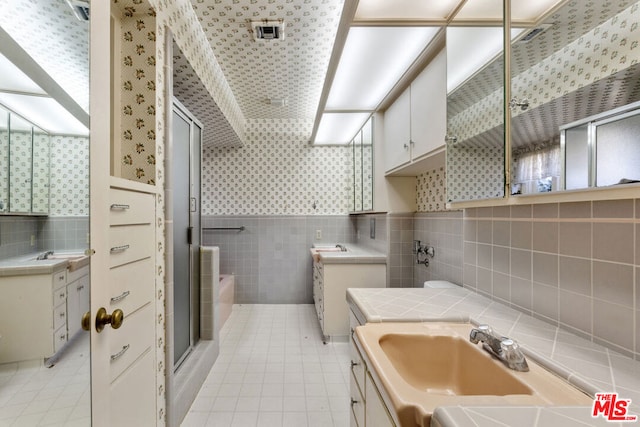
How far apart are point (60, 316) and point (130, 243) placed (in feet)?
1.37

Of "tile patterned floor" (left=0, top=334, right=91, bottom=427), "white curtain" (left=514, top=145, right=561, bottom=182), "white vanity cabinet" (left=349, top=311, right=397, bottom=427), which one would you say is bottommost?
"white vanity cabinet" (left=349, top=311, right=397, bottom=427)

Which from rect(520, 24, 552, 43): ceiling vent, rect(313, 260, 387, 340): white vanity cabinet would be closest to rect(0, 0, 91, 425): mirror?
rect(520, 24, 552, 43): ceiling vent

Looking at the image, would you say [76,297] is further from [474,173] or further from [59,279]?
[474,173]

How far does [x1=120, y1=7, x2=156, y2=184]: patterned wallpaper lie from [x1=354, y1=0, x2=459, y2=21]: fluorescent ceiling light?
3.39 feet

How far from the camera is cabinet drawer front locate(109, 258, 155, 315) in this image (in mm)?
964

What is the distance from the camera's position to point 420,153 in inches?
71.5

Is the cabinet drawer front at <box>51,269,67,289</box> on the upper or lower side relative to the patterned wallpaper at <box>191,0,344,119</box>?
lower

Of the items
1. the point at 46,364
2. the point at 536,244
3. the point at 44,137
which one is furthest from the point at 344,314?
the point at 44,137

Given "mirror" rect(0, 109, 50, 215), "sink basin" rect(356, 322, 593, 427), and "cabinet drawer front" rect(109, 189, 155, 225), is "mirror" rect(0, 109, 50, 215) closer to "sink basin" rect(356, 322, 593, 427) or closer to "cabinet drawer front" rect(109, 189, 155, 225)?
"cabinet drawer front" rect(109, 189, 155, 225)

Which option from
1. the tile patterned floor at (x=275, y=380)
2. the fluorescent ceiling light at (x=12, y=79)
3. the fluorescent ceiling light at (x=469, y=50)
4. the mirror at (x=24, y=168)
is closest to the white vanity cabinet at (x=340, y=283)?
the tile patterned floor at (x=275, y=380)

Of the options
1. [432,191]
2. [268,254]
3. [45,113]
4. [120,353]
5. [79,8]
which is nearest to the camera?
[45,113]

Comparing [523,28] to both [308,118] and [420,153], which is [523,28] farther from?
[308,118]

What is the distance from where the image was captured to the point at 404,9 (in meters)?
1.30

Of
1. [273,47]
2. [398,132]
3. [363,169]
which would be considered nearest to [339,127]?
[363,169]
